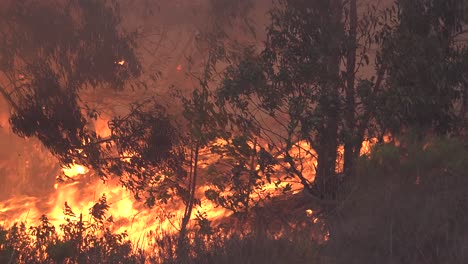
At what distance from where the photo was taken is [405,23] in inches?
309

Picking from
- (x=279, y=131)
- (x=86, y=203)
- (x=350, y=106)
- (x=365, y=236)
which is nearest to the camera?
(x=365, y=236)

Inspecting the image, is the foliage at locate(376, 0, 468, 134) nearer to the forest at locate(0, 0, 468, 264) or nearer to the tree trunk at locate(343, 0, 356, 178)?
the forest at locate(0, 0, 468, 264)

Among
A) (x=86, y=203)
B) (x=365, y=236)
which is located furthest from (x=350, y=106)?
(x=86, y=203)

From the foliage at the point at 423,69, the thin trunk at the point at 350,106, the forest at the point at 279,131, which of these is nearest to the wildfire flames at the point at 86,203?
the forest at the point at 279,131

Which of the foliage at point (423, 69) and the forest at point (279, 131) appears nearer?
the forest at point (279, 131)

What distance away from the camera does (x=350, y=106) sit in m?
7.89

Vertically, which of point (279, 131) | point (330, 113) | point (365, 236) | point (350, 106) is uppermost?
point (279, 131)

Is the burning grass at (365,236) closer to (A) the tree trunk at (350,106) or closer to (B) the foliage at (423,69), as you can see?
(B) the foliage at (423,69)

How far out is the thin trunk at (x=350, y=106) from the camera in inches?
312

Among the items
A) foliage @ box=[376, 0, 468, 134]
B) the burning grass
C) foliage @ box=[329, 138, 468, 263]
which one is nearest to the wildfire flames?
foliage @ box=[376, 0, 468, 134]

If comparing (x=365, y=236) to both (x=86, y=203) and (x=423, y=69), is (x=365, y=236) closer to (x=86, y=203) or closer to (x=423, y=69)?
(x=423, y=69)

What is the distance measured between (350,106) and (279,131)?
5.78 metres

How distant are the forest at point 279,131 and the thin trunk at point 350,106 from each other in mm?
33

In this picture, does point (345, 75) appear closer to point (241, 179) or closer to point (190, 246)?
point (241, 179)
